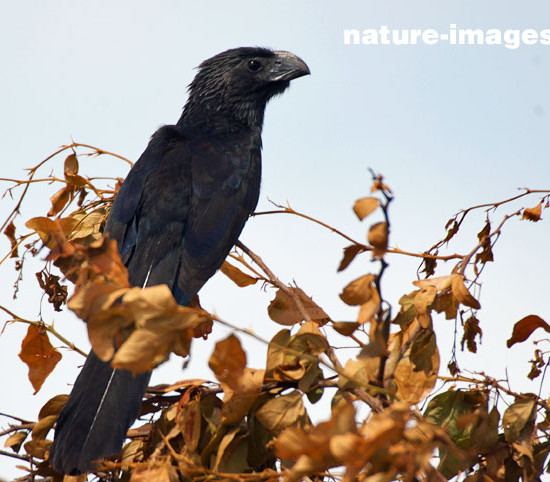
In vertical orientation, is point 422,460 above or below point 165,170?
below

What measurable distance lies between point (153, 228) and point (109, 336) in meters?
2.35

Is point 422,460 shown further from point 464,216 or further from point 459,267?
point 464,216

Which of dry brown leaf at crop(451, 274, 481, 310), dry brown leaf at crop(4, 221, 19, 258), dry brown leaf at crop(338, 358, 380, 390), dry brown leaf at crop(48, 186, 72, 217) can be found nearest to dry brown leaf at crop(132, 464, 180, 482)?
dry brown leaf at crop(338, 358, 380, 390)

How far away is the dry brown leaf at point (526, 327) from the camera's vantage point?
229 cm

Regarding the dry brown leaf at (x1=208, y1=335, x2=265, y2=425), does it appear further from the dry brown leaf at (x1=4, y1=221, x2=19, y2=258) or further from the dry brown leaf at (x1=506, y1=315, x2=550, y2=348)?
the dry brown leaf at (x1=4, y1=221, x2=19, y2=258)

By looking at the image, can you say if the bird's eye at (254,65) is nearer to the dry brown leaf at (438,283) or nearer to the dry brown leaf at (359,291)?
the dry brown leaf at (438,283)

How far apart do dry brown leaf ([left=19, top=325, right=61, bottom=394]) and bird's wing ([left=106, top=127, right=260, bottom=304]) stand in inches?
37.3

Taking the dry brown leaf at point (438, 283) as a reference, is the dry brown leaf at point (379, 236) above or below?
below

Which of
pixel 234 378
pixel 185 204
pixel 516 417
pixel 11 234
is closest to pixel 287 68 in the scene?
pixel 185 204

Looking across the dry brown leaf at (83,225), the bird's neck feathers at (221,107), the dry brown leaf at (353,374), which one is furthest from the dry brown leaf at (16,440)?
the bird's neck feathers at (221,107)

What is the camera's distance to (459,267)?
230 cm

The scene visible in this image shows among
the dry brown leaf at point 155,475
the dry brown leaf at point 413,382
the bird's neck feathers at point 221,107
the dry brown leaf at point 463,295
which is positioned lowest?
the dry brown leaf at point 155,475

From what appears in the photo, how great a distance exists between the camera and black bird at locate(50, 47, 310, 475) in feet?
8.09

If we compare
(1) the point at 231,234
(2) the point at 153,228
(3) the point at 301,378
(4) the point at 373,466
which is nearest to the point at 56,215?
(2) the point at 153,228
